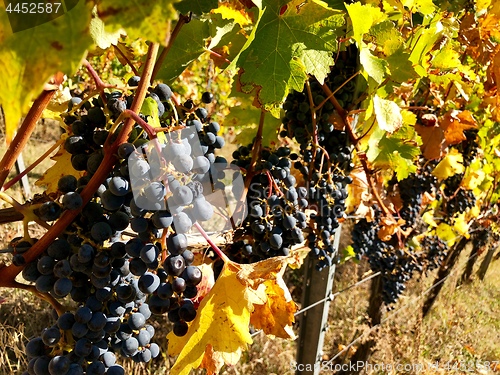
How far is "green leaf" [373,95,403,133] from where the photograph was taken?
1.26 metres

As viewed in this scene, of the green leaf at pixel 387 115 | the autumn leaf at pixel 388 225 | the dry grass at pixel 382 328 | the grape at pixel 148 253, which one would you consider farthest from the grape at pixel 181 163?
the dry grass at pixel 382 328

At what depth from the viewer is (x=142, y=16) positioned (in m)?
0.35

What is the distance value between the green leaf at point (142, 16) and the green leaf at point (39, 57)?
3 centimetres

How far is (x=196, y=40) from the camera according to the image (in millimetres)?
1009

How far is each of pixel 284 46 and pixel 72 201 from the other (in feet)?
1.71

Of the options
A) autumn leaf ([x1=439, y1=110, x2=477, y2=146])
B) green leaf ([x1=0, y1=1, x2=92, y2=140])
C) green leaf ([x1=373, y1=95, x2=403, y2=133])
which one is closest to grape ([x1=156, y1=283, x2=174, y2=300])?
green leaf ([x1=0, y1=1, x2=92, y2=140])

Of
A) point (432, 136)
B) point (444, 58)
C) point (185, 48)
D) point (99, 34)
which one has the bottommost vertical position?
point (432, 136)

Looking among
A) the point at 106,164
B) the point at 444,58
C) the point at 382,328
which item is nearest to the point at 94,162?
the point at 106,164

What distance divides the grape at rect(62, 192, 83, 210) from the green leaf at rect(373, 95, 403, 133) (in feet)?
2.90

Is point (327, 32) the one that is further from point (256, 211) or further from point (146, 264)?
point (146, 264)

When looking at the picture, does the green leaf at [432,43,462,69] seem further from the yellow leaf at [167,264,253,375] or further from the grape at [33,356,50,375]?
the grape at [33,356,50,375]

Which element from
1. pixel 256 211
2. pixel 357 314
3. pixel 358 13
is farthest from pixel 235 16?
pixel 357 314

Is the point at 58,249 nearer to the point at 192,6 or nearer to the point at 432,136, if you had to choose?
the point at 192,6

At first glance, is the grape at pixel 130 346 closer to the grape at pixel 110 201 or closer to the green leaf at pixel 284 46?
the grape at pixel 110 201
